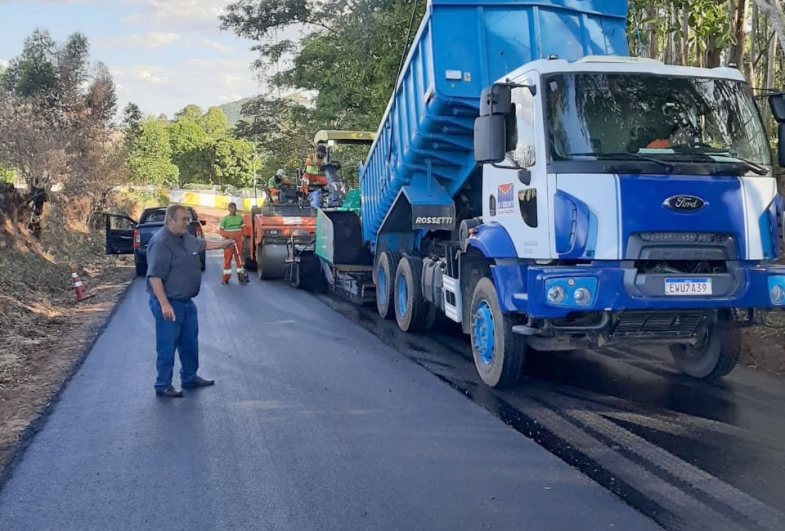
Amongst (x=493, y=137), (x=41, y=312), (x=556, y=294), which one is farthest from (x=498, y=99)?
(x=41, y=312)

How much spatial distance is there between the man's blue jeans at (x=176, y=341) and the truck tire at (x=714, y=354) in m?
4.35

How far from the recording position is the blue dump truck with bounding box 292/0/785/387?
6.16 metres

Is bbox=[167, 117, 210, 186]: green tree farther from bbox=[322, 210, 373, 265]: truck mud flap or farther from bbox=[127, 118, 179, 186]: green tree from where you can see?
bbox=[322, 210, 373, 265]: truck mud flap

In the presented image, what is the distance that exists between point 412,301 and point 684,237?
4439 millimetres

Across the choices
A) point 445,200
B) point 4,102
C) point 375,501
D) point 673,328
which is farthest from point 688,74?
point 4,102

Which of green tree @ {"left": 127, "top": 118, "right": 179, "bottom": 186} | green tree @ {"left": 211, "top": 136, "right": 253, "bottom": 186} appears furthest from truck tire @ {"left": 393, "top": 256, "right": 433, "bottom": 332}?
green tree @ {"left": 211, "top": 136, "right": 253, "bottom": 186}

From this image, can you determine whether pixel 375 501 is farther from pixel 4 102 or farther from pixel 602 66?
pixel 4 102

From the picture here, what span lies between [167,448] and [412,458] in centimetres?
166

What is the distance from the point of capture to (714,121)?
6.71 metres

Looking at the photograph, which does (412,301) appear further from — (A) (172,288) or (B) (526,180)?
(B) (526,180)

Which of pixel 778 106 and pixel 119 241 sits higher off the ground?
pixel 778 106

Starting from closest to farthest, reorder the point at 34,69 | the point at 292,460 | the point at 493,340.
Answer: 1. the point at 292,460
2. the point at 493,340
3. the point at 34,69

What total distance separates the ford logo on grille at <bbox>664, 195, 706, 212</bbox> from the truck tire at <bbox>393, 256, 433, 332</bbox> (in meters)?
4.45

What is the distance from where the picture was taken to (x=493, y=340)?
730cm
